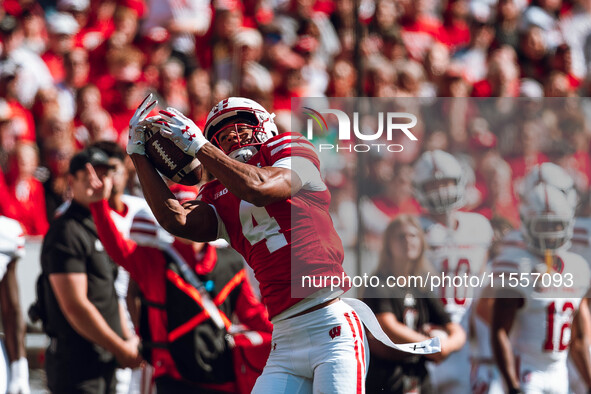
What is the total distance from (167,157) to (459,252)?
308 cm

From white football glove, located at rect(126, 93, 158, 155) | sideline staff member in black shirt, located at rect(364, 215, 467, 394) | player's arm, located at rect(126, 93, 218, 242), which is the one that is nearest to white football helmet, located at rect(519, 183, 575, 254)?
sideline staff member in black shirt, located at rect(364, 215, 467, 394)

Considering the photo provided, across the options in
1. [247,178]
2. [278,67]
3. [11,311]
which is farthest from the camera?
[278,67]

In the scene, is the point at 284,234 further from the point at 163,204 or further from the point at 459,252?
the point at 459,252

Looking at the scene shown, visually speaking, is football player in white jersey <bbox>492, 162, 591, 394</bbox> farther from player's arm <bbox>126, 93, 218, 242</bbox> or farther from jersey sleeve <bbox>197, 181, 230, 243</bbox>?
player's arm <bbox>126, 93, 218, 242</bbox>

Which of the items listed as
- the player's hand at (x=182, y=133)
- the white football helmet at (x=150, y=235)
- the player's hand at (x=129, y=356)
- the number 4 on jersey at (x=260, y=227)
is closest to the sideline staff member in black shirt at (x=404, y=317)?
the white football helmet at (x=150, y=235)

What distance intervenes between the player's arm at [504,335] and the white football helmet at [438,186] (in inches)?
30.7

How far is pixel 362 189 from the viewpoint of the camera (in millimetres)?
6672

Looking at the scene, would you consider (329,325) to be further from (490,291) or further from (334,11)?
(334,11)

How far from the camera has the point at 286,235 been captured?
375 cm

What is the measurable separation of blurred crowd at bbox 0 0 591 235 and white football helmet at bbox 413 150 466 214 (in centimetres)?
36

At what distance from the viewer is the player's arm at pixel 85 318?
5.45 metres

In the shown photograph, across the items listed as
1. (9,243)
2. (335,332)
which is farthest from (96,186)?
(335,332)

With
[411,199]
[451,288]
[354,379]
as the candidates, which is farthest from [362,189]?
Result: [354,379]

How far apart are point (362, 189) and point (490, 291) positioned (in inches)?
48.2
